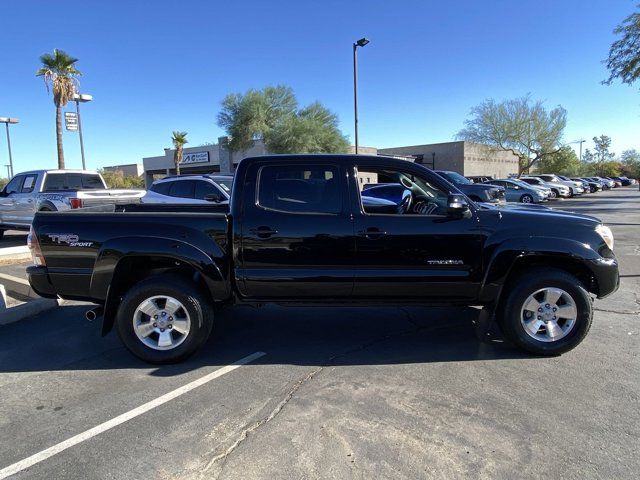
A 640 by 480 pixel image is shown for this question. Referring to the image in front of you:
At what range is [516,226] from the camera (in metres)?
4.18

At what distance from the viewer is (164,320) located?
4.22 metres

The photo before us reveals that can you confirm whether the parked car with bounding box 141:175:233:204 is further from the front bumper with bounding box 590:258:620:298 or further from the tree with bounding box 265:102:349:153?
the tree with bounding box 265:102:349:153

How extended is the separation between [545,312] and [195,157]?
160 feet

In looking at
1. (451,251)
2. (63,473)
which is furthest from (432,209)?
(63,473)

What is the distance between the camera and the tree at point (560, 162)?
62500mm

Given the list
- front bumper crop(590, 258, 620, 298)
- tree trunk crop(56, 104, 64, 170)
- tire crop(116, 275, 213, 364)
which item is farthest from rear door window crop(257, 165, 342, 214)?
tree trunk crop(56, 104, 64, 170)

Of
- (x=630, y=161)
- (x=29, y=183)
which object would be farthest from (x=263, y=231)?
(x=630, y=161)

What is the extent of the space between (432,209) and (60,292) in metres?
3.68

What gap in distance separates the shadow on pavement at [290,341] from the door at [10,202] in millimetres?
8338

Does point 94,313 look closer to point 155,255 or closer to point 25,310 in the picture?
point 155,255

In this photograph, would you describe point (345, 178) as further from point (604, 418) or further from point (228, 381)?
point (604, 418)

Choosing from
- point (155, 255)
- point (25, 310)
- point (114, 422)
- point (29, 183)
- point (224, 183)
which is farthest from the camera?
point (29, 183)

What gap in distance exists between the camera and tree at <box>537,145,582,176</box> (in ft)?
205

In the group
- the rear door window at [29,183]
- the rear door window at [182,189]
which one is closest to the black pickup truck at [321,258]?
the rear door window at [182,189]
